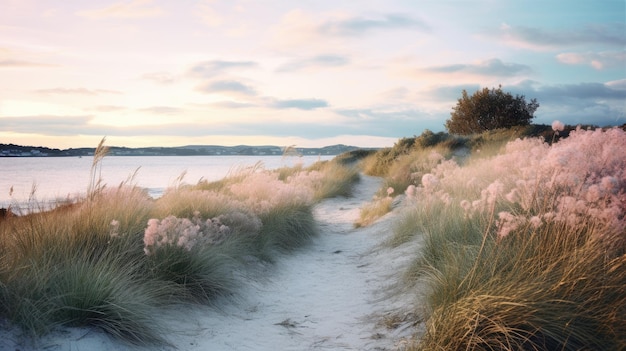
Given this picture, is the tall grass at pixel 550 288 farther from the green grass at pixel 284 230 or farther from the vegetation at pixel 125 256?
the green grass at pixel 284 230

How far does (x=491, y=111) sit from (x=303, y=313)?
31835 millimetres

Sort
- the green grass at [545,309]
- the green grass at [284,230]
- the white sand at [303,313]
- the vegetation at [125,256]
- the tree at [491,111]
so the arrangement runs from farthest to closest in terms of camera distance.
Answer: the tree at [491,111] → the green grass at [284,230] → the white sand at [303,313] → the vegetation at [125,256] → the green grass at [545,309]

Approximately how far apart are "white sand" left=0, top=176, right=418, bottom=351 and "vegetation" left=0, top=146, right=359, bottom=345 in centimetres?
19

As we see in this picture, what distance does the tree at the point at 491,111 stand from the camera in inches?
1321

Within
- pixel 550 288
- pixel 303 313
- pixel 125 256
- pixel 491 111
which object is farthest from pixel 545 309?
pixel 491 111

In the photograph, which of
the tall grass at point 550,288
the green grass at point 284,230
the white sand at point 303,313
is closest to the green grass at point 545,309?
the tall grass at point 550,288

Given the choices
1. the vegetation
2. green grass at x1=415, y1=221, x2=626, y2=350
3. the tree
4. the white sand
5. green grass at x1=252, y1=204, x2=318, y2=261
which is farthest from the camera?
the tree

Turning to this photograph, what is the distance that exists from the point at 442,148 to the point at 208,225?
615 inches

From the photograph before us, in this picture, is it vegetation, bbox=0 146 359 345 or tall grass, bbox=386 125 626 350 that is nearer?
tall grass, bbox=386 125 626 350

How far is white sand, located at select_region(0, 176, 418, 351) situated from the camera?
457cm

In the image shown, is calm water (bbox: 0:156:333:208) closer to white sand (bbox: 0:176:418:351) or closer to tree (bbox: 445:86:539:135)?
white sand (bbox: 0:176:418:351)

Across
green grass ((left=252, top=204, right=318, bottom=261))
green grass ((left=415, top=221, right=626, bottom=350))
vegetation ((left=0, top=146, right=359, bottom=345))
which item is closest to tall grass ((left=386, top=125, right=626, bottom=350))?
green grass ((left=415, top=221, right=626, bottom=350))

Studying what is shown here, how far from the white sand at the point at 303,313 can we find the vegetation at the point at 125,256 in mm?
186

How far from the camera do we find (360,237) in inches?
401
